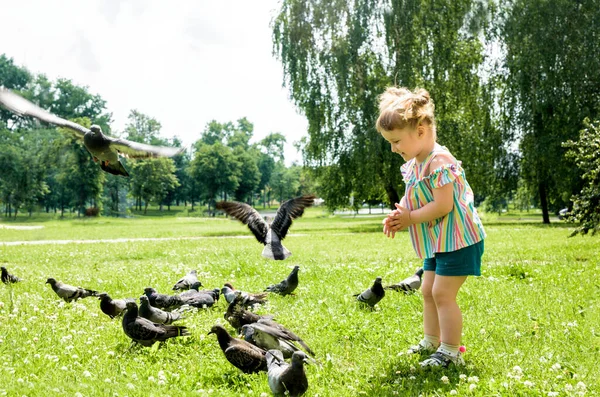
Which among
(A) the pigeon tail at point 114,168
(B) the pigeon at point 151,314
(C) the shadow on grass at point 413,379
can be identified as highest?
(A) the pigeon tail at point 114,168

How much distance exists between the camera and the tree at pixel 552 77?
25.6m

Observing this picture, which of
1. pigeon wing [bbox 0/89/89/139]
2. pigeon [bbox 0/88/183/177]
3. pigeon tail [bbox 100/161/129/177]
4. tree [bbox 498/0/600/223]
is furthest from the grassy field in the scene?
tree [bbox 498/0/600/223]

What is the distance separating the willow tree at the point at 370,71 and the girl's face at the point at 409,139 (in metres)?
21.8

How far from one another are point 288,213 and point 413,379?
16.9 feet

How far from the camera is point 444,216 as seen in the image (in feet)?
12.9

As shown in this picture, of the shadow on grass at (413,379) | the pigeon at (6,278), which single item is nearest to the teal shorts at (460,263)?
the shadow on grass at (413,379)

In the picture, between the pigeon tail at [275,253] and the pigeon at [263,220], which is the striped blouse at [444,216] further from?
the pigeon at [263,220]

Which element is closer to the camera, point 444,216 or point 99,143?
point 444,216

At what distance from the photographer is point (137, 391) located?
345 centimetres

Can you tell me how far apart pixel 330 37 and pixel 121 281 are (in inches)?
853

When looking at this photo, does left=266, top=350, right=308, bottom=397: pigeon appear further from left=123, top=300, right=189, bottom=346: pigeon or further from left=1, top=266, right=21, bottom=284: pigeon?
left=1, top=266, right=21, bottom=284: pigeon

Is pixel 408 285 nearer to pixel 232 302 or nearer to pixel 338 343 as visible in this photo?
pixel 338 343

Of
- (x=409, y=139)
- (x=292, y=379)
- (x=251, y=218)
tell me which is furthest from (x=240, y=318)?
(x=251, y=218)

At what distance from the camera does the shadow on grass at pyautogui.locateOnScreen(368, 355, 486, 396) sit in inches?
135
